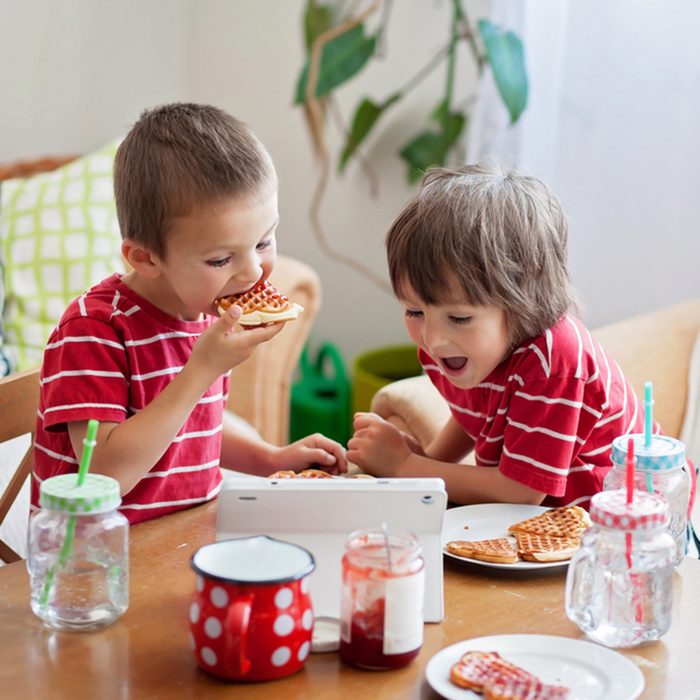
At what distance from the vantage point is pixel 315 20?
3.22 metres

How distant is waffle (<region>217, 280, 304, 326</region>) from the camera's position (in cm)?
138

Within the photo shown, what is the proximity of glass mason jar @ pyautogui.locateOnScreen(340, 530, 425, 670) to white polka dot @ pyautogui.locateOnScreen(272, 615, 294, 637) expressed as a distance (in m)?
0.06

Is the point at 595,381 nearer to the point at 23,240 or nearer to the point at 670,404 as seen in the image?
the point at 670,404

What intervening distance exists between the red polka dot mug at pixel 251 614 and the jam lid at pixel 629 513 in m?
Answer: 0.28

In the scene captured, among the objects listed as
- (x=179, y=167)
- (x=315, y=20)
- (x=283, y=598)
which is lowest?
(x=283, y=598)

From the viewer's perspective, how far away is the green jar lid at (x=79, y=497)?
1.03 meters

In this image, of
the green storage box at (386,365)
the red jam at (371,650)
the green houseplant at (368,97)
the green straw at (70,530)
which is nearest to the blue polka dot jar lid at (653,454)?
the red jam at (371,650)

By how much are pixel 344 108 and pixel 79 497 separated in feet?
8.33

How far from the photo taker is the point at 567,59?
8.96ft

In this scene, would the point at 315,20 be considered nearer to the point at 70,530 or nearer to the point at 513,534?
the point at 513,534

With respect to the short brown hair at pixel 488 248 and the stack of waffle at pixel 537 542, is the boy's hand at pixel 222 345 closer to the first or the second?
the short brown hair at pixel 488 248

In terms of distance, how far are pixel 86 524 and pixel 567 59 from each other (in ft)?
6.67

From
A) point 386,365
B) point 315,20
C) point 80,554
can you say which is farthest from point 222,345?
point 315,20

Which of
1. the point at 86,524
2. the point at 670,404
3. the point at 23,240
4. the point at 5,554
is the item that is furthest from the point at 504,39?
the point at 86,524
